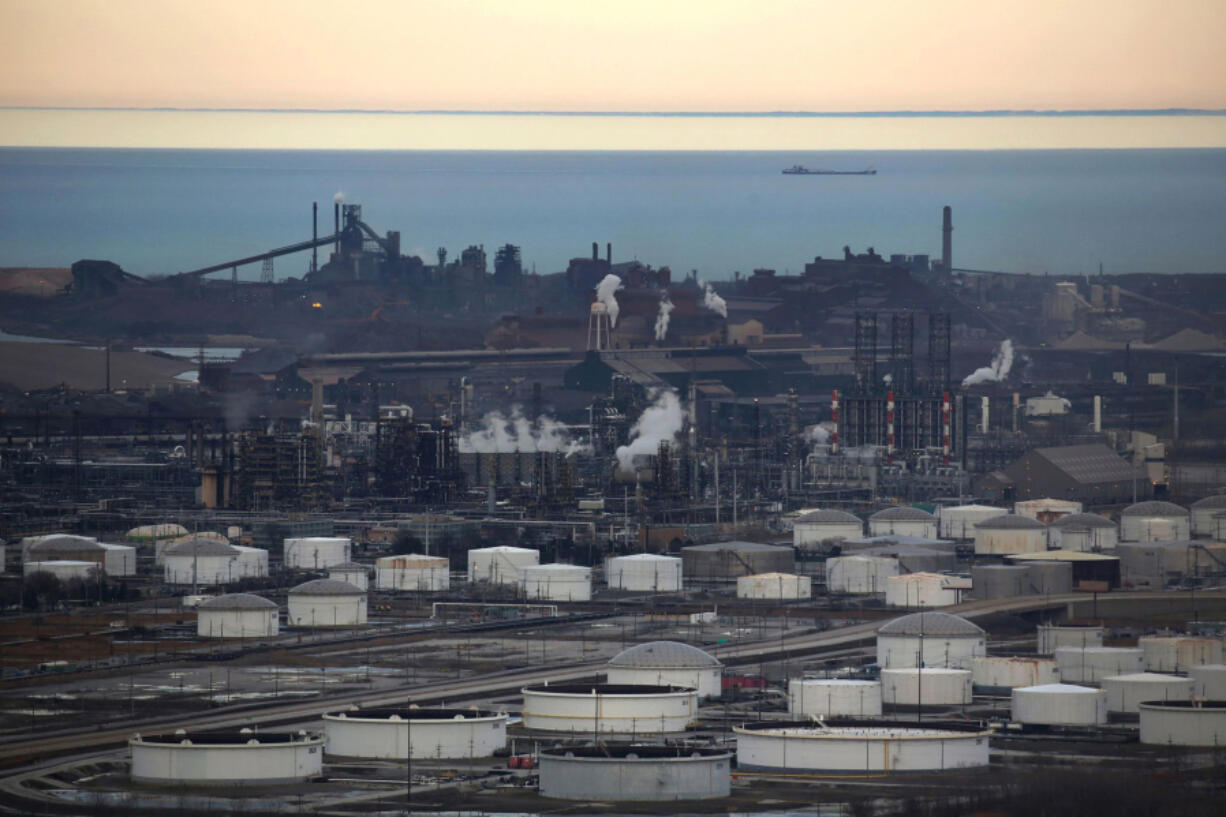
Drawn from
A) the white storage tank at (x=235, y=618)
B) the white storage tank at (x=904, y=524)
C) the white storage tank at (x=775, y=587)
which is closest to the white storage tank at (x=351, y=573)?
the white storage tank at (x=235, y=618)

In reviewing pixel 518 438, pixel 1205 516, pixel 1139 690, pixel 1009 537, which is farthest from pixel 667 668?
pixel 518 438

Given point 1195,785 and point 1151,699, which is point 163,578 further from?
point 1195,785

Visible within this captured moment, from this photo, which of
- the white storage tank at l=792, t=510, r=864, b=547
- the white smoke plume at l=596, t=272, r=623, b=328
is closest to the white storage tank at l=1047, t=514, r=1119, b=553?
the white storage tank at l=792, t=510, r=864, b=547

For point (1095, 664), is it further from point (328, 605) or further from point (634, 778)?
point (328, 605)

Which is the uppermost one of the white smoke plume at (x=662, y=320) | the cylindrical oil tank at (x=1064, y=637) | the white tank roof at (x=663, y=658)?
the white smoke plume at (x=662, y=320)

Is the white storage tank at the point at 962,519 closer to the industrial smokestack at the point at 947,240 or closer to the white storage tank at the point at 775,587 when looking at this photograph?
the white storage tank at the point at 775,587

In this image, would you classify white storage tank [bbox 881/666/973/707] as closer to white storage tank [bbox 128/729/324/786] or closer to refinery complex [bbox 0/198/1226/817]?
refinery complex [bbox 0/198/1226/817]

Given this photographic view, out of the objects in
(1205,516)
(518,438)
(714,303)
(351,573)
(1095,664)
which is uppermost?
(714,303)
